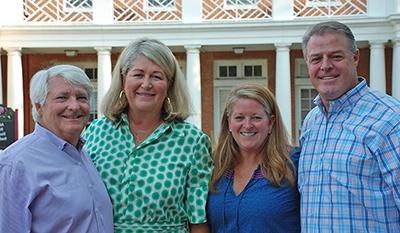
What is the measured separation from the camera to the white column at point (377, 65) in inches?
651

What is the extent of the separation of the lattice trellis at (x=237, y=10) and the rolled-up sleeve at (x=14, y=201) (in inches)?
579

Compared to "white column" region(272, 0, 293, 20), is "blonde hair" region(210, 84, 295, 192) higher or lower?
lower

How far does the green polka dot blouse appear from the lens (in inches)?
125

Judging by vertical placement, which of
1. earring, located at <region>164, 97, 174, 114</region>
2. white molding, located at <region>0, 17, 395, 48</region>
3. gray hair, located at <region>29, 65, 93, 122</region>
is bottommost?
earring, located at <region>164, 97, 174, 114</region>

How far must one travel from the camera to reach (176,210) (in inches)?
126

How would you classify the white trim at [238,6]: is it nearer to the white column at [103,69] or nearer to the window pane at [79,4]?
the white column at [103,69]

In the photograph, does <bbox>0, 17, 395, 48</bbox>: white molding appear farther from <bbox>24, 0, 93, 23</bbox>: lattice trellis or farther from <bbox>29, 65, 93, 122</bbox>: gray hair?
<bbox>29, 65, 93, 122</bbox>: gray hair

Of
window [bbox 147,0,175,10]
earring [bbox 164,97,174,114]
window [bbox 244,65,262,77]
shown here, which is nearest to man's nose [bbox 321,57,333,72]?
earring [bbox 164,97,174,114]

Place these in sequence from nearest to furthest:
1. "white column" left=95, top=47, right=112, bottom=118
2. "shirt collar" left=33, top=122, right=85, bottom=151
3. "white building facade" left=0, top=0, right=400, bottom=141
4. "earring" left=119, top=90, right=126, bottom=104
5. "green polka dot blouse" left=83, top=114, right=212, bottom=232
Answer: "shirt collar" left=33, top=122, right=85, bottom=151, "green polka dot blouse" left=83, top=114, right=212, bottom=232, "earring" left=119, top=90, right=126, bottom=104, "white building facade" left=0, top=0, right=400, bottom=141, "white column" left=95, top=47, right=112, bottom=118

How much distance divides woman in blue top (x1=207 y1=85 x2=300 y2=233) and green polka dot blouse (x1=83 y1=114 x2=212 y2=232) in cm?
11

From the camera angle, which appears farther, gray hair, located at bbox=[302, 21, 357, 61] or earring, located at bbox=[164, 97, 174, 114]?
earring, located at bbox=[164, 97, 174, 114]

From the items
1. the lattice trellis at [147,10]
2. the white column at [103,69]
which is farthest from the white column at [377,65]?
the white column at [103,69]

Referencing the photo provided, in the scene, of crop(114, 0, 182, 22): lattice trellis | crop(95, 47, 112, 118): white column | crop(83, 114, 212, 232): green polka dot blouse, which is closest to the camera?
crop(83, 114, 212, 232): green polka dot blouse

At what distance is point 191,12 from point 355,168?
14.6m
